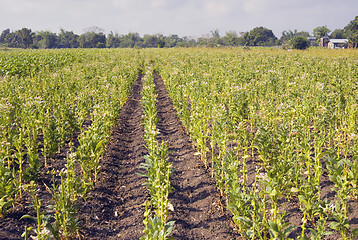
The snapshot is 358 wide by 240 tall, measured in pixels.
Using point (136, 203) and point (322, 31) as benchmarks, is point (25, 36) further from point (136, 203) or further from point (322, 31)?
point (136, 203)

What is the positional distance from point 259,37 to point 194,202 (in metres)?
112

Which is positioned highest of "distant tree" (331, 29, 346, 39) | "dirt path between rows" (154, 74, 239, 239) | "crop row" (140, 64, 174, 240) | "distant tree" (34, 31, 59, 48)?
"distant tree" (34, 31, 59, 48)

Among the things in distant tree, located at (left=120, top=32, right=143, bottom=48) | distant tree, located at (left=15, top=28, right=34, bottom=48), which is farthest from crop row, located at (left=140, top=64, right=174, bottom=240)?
distant tree, located at (left=120, top=32, right=143, bottom=48)

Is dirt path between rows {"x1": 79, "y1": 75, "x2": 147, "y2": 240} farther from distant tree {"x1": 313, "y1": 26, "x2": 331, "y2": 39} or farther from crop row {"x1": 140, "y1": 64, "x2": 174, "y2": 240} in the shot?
distant tree {"x1": 313, "y1": 26, "x2": 331, "y2": 39}

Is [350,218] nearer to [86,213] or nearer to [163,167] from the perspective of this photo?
[163,167]

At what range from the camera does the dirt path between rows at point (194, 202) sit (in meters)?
4.32

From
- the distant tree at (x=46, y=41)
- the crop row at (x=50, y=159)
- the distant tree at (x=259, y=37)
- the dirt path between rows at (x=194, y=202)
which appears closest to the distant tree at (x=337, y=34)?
the distant tree at (x=259, y=37)

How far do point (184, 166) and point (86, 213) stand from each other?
2.53 metres

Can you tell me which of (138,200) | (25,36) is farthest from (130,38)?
(138,200)

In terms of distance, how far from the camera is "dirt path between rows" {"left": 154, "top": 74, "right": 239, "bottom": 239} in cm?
432

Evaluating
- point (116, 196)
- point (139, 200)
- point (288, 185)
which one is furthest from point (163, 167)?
point (288, 185)

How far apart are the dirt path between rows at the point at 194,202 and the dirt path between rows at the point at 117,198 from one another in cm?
63

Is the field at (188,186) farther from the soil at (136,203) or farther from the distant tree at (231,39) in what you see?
the distant tree at (231,39)

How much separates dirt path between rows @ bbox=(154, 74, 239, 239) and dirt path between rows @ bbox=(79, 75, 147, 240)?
63 cm
